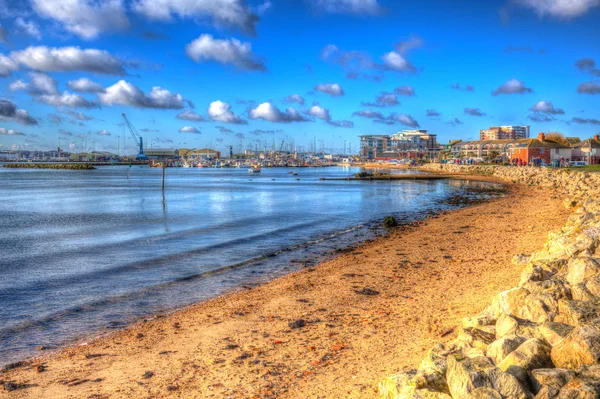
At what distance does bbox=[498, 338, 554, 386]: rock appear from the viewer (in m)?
4.55

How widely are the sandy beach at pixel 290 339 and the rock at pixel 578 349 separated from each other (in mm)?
2301

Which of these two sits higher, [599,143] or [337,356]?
[599,143]

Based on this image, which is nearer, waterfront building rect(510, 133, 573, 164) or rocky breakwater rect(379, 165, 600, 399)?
rocky breakwater rect(379, 165, 600, 399)

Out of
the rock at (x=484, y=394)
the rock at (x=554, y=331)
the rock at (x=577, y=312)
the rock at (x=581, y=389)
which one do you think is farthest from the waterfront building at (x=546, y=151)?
the rock at (x=484, y=394)

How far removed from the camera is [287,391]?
6273 millimetres

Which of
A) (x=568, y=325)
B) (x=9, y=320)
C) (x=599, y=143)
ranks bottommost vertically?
(x=9, y=320)

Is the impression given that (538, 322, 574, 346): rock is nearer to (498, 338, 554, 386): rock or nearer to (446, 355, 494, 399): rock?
(498, 338, 554, 386): rock

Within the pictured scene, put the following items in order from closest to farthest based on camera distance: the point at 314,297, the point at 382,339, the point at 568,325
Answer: the point at 568,325 → the point at 382,339 → the point at 314,297

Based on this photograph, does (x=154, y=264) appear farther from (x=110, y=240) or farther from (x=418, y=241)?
(x=418, y=241)

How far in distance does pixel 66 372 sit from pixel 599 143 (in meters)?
88.8

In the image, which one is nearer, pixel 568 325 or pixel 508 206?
pixel 568 325

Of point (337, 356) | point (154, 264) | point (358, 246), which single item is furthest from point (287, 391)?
point (358, 246)

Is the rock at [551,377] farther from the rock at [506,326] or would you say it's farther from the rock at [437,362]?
the rock at [506,326]

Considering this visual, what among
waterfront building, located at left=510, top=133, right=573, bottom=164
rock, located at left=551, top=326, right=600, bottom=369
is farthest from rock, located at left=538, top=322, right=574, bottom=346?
waterfront building, located at left=510, top=133, right=573, bottom=164
